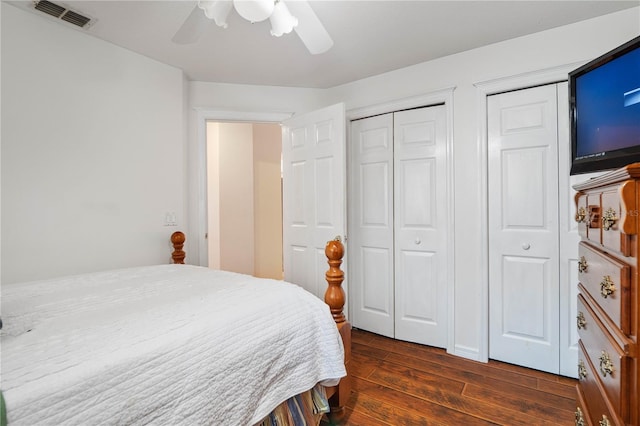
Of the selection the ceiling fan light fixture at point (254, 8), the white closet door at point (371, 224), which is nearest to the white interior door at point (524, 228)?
the white closet door at point (371, 224)

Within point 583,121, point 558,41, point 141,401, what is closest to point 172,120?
point 141,401

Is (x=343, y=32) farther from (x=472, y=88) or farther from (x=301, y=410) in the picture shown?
(x=301, y=410)

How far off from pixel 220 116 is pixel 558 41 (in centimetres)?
269

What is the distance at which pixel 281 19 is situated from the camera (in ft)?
4.59

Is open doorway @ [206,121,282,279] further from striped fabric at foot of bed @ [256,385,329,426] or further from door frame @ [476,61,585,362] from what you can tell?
striped fabric at foot of bed @ [256,385,329,426]

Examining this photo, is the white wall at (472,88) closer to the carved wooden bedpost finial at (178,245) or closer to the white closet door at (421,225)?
the white closet door at (421,225)

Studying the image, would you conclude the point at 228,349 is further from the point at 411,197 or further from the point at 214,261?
the point at 214,261

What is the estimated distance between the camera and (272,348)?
1122 millimetres

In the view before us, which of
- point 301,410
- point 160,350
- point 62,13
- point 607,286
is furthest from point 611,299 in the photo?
point 62,13

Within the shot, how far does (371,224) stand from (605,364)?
2.03 metres

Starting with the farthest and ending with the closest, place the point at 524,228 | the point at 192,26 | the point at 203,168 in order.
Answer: the point at 203,168 → the point at 524,228 → the point at 192,26

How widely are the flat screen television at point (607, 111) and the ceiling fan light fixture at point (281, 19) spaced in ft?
4.23

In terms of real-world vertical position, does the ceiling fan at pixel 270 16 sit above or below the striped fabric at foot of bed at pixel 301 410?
above

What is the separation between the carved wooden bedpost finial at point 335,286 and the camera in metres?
1.56
